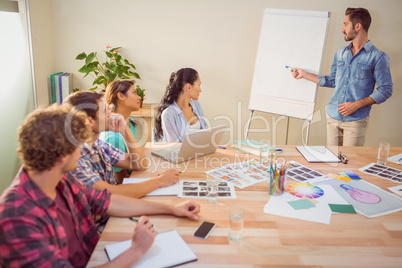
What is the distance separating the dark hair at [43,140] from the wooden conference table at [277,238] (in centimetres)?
40

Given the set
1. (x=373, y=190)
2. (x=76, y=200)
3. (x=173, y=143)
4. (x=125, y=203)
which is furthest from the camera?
(x=173, y=143)

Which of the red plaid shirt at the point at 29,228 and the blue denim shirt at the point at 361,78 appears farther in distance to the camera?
the blue denim shirt at the point at 361,78

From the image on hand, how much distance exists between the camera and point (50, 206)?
1.06 m

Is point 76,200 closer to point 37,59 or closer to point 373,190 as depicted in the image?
point 373,190

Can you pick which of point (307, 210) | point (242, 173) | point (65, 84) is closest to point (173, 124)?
point (242, 173)

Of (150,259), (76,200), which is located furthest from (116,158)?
(150,259)

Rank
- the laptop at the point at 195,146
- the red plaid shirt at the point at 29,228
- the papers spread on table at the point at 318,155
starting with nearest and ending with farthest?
the red plaid shirt at the point at 29,228
the laptop at the point at 195,146
the papers spread on table at the point at 318,155

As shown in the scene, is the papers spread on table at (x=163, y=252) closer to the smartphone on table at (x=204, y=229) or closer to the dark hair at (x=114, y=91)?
the smartphone on table at (x=204, y=229)

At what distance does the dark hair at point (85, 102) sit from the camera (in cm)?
176

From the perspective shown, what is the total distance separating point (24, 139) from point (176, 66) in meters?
3.09

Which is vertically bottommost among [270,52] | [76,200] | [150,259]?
[150,259]

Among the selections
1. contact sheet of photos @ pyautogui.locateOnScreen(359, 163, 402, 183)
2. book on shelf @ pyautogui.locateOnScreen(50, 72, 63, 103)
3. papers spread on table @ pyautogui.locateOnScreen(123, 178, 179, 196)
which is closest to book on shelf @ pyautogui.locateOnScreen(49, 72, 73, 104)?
book on shelf @ pyautogui.locateOnScreen(50, 72, 63, 103)

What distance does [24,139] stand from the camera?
3.38 ft

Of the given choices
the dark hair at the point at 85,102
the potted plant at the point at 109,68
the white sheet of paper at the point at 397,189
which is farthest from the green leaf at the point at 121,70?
the white sheet of paper at the point at 397,189
